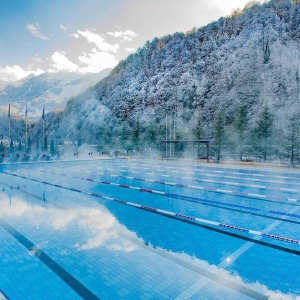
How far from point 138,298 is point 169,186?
28.9 ft

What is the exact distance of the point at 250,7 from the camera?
186ft

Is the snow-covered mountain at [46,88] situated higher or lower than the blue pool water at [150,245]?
higher

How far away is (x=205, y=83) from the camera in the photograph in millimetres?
51625

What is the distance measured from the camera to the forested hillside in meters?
43.4

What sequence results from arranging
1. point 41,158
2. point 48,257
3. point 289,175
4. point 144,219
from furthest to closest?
point 41,158 → point 289,175 → point 144,219 → point 48,257

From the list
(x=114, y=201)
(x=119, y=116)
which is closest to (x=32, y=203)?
(x=114, y=201)

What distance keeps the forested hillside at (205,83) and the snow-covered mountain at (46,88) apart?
6740cm

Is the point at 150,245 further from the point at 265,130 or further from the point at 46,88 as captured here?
the point at 46,88

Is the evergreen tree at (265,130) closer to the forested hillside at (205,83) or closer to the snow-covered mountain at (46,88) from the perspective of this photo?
the forested hillside at (205,83)

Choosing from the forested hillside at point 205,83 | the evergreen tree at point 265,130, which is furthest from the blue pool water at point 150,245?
the forested hillside at point 205,83

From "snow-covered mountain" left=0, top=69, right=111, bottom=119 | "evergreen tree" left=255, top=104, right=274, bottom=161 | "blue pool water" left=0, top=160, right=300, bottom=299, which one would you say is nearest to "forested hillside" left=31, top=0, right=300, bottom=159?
"evergreen tree" left=255, top=104, right=274, bottom=161

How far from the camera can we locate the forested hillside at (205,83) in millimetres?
43363

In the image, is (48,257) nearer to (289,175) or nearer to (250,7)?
(289,175)

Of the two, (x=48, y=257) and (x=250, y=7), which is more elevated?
(x=250, y=7)
